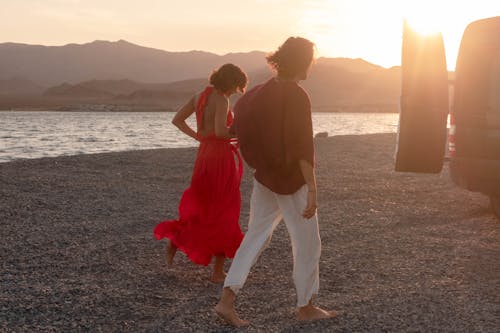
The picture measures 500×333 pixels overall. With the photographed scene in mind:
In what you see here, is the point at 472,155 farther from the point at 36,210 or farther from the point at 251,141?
the point at 36,210

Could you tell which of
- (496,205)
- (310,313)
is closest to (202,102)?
(310,313)

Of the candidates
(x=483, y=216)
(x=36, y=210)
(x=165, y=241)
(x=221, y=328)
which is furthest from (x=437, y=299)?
(x=36, y=210)

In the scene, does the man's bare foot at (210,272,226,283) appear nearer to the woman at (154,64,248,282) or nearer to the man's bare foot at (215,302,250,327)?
the woman at (154,64,248,282)

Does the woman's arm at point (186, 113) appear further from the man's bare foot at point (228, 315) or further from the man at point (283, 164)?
the man's bare foot at point (228, 315)

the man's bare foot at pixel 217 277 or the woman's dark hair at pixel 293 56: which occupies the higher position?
the woman's dark hair at pixel 293 56

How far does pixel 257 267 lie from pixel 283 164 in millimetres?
2378

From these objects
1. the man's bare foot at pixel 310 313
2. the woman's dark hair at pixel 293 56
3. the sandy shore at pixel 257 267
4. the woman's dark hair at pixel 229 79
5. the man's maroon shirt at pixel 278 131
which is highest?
Result: the woman's dark hair at pixel 293 56

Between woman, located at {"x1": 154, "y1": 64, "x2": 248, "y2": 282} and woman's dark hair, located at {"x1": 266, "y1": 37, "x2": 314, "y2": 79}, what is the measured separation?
1378mm

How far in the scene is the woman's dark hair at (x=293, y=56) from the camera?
4.66 metres

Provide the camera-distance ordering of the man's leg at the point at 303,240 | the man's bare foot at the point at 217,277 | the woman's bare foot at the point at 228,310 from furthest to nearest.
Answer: the man's bare foot at the point at 217,277 → the woman's bare foot at the point at 228,310 → the man's leg at the point at 303,240

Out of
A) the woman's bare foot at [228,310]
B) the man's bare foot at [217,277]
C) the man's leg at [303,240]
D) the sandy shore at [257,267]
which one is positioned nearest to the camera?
the man's leg at [303,240]

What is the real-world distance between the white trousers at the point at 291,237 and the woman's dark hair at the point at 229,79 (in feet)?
4.55

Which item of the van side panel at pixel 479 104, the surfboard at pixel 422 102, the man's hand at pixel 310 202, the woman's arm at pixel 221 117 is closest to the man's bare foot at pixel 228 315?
the man's hand at pixel 310 202

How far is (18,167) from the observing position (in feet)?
54.8
